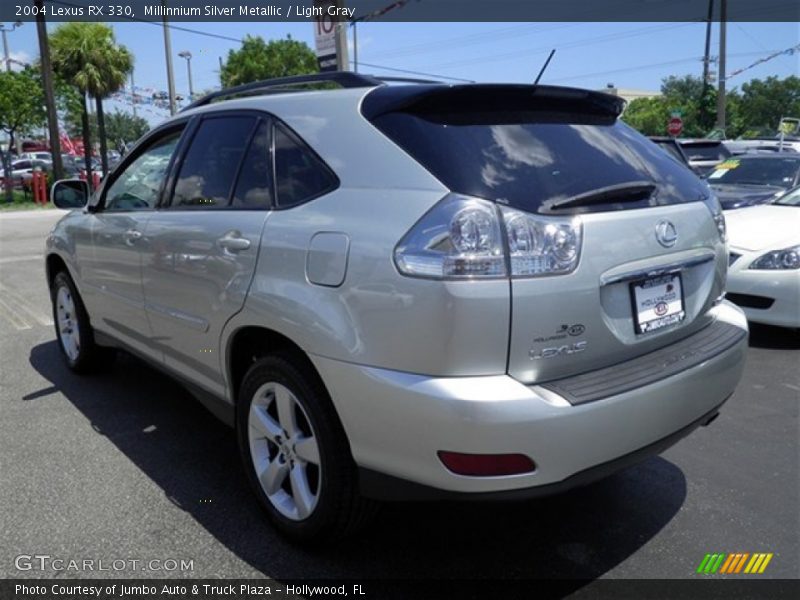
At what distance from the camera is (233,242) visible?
272 cm

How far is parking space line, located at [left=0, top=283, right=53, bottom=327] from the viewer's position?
6.43 metres

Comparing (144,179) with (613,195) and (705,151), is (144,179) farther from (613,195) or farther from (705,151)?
(705,151)

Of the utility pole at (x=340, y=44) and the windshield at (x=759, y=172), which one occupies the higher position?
the utility pole at (x=340, y=44)

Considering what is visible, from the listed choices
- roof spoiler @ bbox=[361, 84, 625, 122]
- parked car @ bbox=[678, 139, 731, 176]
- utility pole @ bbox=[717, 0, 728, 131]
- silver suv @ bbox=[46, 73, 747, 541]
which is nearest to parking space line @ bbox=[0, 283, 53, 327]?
silver suv @ bbox=[46, 73, 747, 541]

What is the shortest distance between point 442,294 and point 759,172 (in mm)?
8972

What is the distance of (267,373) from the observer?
8.45 ft

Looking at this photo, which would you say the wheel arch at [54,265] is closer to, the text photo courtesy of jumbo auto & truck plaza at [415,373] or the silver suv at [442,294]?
the text photo courtesy of jumbo auto & truck plaza at [415,373]

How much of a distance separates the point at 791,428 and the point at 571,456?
2.34 metres

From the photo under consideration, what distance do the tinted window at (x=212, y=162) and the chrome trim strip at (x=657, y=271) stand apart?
5.41 feet

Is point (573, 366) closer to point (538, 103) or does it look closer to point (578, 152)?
point (578, 152)

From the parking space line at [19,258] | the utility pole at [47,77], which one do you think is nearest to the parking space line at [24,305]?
the parking space line at [19,258]

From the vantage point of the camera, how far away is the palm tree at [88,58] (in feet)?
81.9

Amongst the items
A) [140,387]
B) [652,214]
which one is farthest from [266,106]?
[140,387]

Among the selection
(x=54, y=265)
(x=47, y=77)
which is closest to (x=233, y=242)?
(x=54, y=265)
